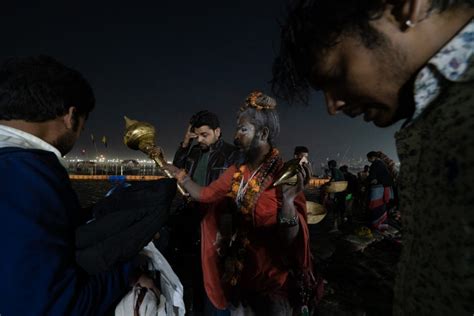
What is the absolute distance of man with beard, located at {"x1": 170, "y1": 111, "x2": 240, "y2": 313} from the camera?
14.0 ft

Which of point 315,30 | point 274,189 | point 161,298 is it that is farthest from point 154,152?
point 315,30

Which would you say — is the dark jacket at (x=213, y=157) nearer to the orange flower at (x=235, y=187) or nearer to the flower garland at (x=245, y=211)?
the orange flower at (x=235, y=187)

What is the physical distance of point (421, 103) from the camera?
60 centimetres

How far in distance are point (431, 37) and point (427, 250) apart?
0.51 m

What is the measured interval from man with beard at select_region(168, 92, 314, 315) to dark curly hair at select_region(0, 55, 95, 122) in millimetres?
1647

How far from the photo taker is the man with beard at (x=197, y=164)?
426 centimetres

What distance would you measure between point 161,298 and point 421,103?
68.6 inches

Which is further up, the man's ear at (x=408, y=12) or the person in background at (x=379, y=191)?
the man's ear at (x=408, y=12)

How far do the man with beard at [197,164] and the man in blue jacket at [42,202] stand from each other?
2.72 m

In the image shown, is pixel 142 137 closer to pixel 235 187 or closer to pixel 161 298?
pixel 235 187

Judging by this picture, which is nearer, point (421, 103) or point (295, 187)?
point (421, 103)

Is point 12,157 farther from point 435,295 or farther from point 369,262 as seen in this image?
point 369,262

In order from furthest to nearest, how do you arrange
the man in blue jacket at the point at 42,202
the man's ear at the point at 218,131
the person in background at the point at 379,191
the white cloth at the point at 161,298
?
the person in background at the point at 379,191
the man's ear at the point at 218,131
the white cloth at the point at 161,298
the man in blue jacket at the point at 42,202

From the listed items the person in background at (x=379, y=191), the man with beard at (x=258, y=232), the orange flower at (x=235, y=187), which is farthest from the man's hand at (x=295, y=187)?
the person in background at (x=379, y=191)
